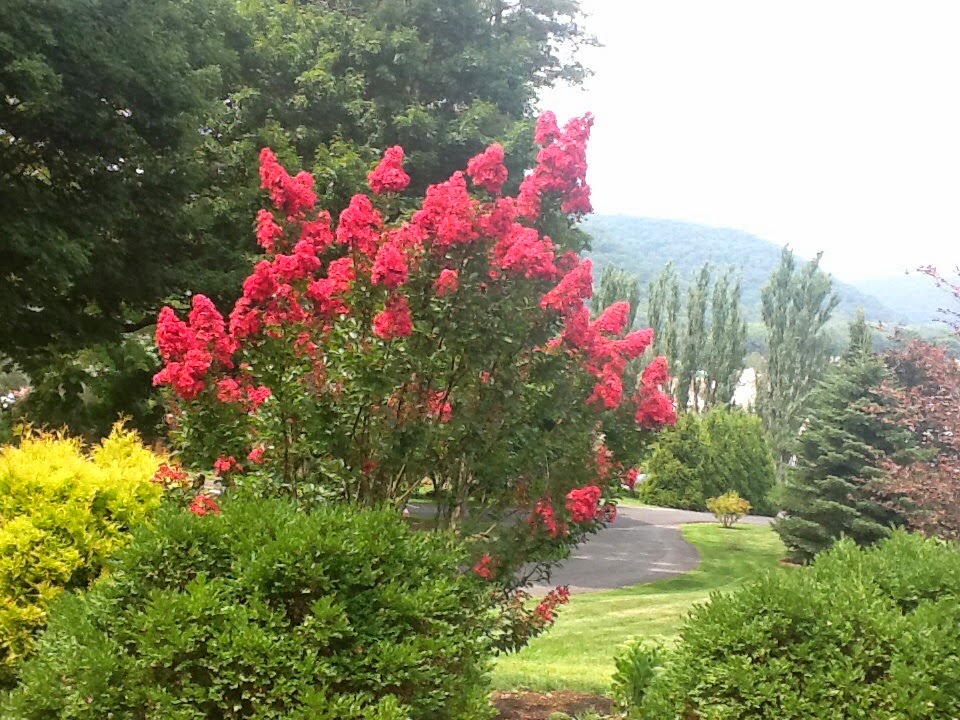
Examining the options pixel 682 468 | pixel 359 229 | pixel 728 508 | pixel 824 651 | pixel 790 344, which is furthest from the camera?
pixel 790 344

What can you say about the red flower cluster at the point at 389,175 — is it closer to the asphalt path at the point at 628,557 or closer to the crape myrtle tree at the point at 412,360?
the crape myrtle tree at the point at 412,360

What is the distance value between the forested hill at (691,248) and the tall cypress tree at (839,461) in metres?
98.4

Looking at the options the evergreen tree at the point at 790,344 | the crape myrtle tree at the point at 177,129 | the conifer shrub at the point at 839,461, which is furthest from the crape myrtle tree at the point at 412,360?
the evergreen tree at the point at 790,344

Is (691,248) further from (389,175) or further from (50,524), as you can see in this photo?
(50,524)

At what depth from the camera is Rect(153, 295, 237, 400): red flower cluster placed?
350 centimetres

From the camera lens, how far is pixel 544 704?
5188 millimetres

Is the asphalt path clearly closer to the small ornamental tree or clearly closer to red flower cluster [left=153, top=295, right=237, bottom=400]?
the small ornamental tree

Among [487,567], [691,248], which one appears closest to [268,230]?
[487,567]

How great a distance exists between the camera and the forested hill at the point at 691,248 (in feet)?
389

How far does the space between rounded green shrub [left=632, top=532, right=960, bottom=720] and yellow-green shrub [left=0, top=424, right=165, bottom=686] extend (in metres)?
2.69

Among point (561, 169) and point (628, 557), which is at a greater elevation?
point (561, 169)

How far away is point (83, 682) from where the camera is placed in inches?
102

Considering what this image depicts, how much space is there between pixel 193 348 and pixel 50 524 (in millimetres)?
1349

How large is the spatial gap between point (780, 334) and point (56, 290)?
32.2 metres
